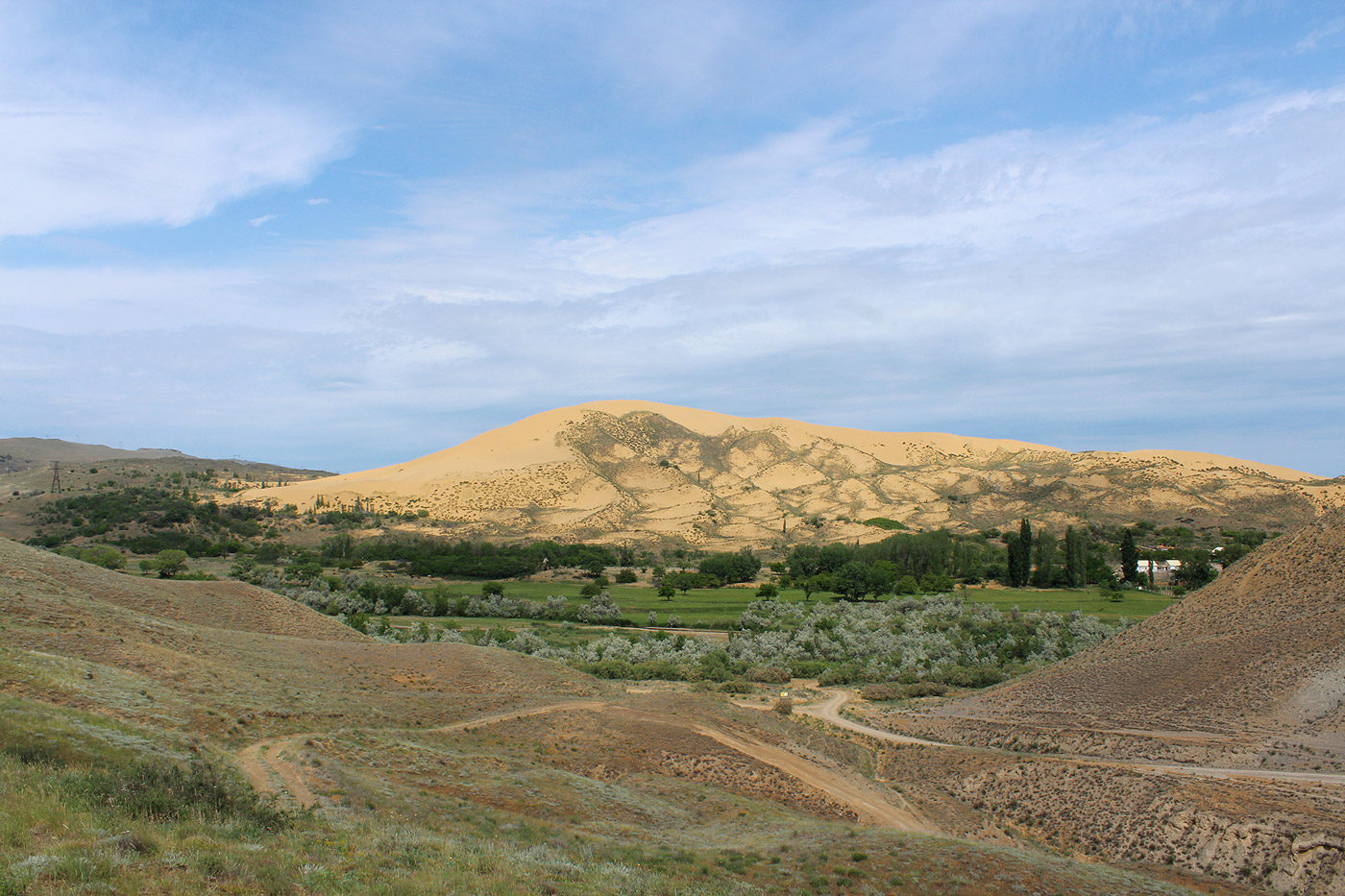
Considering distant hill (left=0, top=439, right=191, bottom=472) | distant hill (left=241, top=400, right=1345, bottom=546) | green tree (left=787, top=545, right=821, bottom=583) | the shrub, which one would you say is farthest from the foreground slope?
distant hill (left=0, top=439, right=191, bottom=472)

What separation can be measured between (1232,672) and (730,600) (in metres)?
38.4

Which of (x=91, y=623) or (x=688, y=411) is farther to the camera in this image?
(x=688, y=411)

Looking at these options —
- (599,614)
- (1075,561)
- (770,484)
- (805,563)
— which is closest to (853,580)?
(805,563)

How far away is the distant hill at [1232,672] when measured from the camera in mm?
22562

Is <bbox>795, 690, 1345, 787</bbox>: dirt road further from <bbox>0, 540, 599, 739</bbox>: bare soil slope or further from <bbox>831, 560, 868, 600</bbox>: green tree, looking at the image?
<bbox>831, 560, 868, 600</bbox>: green tree

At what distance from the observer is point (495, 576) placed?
70.9 m

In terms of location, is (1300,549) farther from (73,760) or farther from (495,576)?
(495,576)

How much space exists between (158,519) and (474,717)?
69416 mm

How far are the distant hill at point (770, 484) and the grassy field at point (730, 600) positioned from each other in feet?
91.4

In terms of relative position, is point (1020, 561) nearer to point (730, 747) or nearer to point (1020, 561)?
point (1020, 561)

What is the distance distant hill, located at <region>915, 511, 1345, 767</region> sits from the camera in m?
22.6

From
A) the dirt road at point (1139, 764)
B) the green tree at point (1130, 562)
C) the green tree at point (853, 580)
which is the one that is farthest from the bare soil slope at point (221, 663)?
the green tree at point (1130, 562)

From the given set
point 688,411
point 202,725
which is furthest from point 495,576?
point 688,411

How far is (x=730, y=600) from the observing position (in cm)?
6116
